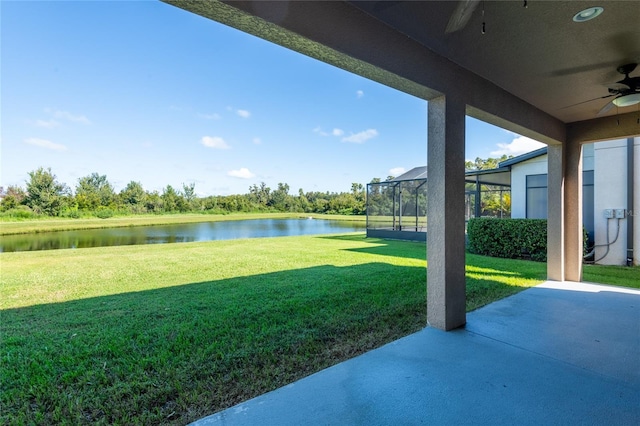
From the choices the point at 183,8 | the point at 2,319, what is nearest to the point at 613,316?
the point at 183,8

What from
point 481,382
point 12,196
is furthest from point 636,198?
point 12,196

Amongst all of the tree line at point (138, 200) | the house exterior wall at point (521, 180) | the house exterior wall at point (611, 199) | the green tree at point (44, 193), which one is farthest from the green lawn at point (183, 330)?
the tree line at point (138, 200)

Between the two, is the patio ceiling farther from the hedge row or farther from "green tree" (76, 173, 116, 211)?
"green tree" (76, 173, 116, 211)

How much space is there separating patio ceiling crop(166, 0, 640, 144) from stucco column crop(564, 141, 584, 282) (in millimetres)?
→ 1519

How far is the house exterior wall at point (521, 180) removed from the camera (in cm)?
881

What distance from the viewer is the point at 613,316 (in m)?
3.42

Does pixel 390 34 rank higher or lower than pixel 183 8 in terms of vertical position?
higher

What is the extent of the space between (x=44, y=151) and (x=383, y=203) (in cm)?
3266

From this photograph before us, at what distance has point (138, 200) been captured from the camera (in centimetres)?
3678

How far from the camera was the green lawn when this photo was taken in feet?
6.38

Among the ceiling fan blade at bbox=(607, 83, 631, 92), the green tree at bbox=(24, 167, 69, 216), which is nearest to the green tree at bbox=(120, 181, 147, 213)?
the green tree at bbox=(24, 167, 69, 216)

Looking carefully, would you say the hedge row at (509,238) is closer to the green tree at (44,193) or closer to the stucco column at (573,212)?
the stucco column at (573,212)

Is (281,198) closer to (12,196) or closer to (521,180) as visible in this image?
(12,196)

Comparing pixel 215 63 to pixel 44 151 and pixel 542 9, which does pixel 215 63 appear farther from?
pixel 44 151
